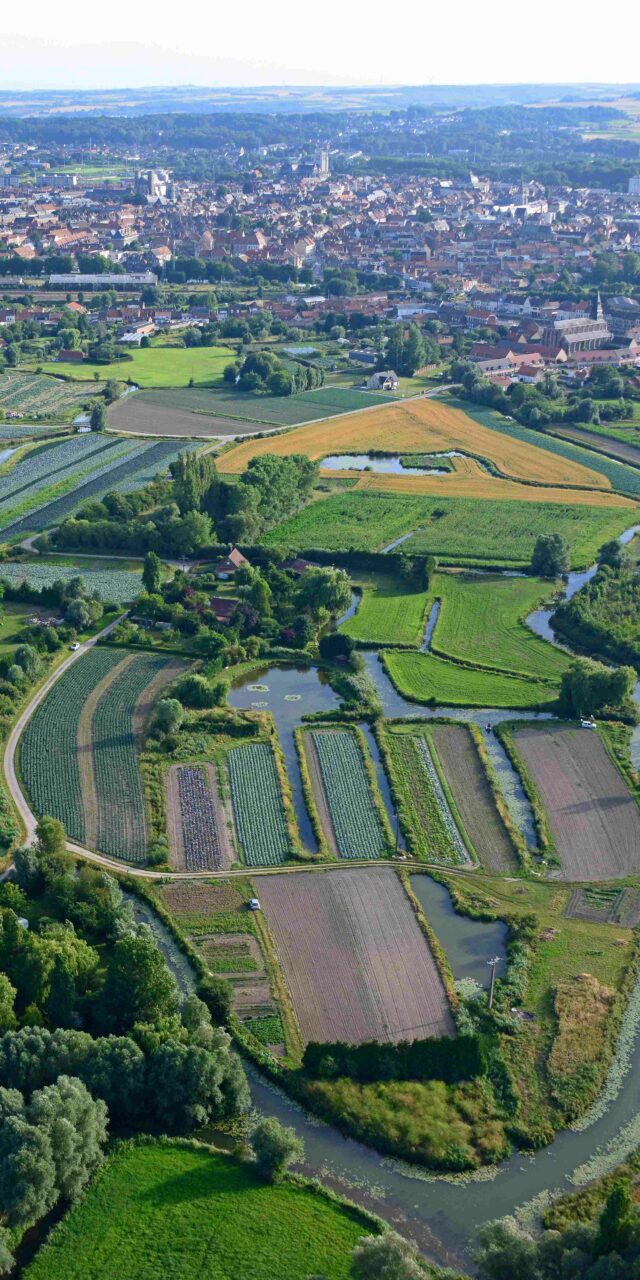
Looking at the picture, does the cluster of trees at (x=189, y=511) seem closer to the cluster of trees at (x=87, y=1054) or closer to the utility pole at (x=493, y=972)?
the cluster of trees at (x=87, y=1054)

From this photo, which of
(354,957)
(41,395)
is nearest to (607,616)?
(354,957)

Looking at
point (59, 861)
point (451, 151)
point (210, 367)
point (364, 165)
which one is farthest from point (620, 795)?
point (451, 151)

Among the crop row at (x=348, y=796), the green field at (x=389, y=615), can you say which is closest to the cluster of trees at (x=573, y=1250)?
the crop row at (x=348, y=796)

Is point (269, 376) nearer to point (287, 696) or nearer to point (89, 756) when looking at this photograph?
point (287, 696)

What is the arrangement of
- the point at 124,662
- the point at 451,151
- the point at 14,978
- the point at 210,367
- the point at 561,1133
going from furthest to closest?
1. the point at 451,151
2. the point at 210,367
3. the point at 124,662
4. the point at 14,978
5. the point at 561,1133

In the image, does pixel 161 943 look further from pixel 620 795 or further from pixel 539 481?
pixel 539 481
